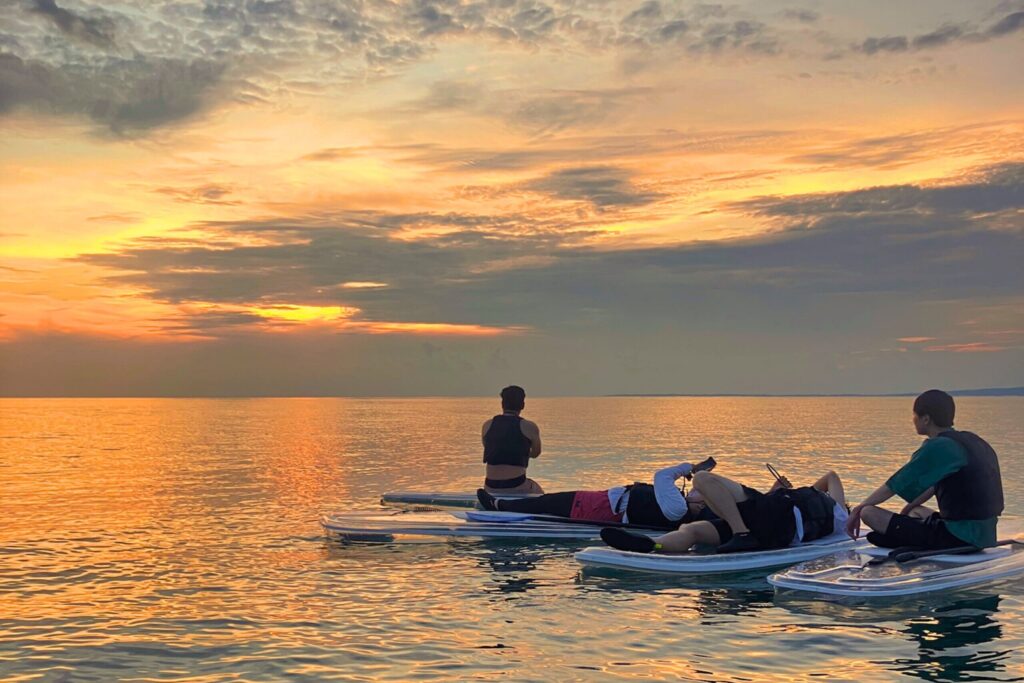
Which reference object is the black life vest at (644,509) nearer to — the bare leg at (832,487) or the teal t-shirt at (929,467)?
the bare leg at (832,487)

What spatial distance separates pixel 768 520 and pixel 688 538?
132cm

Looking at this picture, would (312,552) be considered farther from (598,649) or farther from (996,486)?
(996,486)

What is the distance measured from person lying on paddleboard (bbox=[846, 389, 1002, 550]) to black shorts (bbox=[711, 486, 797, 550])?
1.22 meters

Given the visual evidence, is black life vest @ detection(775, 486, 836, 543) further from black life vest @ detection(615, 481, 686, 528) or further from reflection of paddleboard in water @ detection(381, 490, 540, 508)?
reflection of paddleboard in water @ detection(381, 490, 540, 508)

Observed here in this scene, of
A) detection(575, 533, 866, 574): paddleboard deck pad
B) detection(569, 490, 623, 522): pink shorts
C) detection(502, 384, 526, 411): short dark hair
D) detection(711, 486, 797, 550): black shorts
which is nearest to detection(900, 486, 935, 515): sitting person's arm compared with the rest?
detection(575, 533, 866, 574): paddleboard deck pad

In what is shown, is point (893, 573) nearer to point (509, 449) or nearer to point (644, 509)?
point (644, 509)

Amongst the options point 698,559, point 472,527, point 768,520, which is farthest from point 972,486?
point 472,527

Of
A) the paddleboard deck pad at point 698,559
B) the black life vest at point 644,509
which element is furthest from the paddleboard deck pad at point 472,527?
the paddleboard deck pad at point 698,559

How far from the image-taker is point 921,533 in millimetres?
14648

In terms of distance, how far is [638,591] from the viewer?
46.1 feet

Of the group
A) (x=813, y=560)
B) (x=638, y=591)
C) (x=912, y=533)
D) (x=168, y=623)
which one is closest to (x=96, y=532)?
(x=168, y=623)

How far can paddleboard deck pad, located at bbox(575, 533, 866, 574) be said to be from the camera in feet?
48.5

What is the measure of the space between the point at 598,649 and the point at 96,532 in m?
14.5

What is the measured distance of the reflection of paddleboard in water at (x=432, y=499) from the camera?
76.2ft
